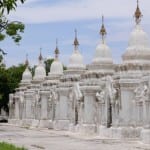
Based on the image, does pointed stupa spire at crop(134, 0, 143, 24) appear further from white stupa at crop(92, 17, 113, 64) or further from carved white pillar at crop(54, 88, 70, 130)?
carved white pillar at crop(54, 88, 70, 130)

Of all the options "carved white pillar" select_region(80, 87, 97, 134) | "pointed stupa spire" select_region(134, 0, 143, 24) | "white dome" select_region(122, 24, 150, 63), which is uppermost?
"pointed stupa spire" select_region(134, 0, 143, 24)

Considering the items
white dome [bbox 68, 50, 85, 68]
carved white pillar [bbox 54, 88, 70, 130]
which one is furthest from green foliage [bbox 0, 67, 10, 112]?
white dome [bbox 68, 50, 85, 68]

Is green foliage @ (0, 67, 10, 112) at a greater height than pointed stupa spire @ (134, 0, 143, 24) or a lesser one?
lesser

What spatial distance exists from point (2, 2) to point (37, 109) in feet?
134

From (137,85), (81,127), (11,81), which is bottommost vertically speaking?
(81,127)

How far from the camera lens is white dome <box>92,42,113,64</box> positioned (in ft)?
108

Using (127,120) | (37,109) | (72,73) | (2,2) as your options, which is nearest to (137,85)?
(127,120)

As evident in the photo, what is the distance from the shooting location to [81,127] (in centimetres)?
3278

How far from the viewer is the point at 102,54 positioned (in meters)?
33.4

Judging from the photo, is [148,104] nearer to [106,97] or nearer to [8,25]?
[106,97]

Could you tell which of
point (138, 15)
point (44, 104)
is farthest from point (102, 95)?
point (44, 104)

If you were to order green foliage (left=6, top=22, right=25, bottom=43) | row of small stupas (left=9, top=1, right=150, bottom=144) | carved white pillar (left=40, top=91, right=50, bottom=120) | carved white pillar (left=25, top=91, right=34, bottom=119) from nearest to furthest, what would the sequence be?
green foliage (left=6, top=22, right=25, bottom=43) → row of small stupas (left=9, top=1, right=150, bottom=144) → carved white pillar (left=40, top=91, right=50, bottom=120) → carved white pillar (left=25, top=91, right=34, bottom=119)

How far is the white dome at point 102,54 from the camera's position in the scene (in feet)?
108

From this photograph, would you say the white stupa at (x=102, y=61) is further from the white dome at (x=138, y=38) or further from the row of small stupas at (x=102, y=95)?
the white dome at (x=138, y=38)
